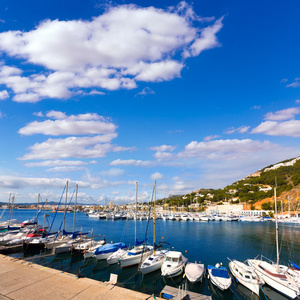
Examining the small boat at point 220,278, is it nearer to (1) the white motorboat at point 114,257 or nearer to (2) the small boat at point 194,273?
(2) the small boat at point 194,273

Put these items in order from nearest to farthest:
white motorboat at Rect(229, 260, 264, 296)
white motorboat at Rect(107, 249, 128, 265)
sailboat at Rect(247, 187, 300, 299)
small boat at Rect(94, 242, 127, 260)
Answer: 1. sailboat at Rect(247, 187, 300, 299)
2. white motorboat at Rect(229, 260, 264, 296)
3. white motorboat at Rect(107, 249, 128, 265)
4. small boat at Rect(94, 242, 127, 260)

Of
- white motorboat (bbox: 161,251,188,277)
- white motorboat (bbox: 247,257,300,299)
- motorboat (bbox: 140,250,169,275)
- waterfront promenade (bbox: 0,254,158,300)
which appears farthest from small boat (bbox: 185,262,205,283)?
waterfront promenade (bbox: 0,254,158,300)

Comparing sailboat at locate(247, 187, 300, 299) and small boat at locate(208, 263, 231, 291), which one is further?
small boat at locate(208, 263, 231, 291)

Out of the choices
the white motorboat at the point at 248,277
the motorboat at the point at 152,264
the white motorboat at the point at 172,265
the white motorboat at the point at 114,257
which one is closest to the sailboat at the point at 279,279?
the white motorboat at the point at 248,277

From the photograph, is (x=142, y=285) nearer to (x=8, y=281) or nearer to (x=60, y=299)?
(x=60, y=299)

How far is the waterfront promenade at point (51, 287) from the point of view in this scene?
14.6m

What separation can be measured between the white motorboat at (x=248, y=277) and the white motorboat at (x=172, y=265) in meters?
6.48

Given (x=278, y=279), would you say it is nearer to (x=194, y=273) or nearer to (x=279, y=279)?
(x=279, y=279)

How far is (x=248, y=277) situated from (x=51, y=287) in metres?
20.2

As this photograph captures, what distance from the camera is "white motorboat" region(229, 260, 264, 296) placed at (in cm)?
2188

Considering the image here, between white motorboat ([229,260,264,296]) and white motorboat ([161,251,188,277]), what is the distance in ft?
21.3

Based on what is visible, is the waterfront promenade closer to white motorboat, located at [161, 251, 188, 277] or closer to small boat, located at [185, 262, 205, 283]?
small boat, located at [185, 262, 205, 283]

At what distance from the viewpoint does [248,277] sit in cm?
2297

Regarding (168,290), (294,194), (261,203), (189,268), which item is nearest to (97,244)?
(189,268)
